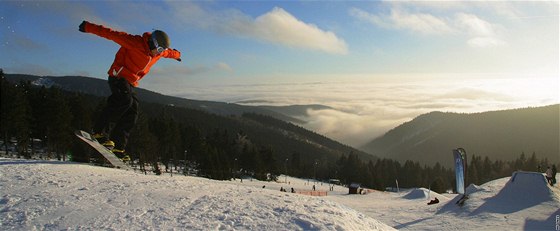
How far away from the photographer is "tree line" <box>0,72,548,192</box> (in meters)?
43.6

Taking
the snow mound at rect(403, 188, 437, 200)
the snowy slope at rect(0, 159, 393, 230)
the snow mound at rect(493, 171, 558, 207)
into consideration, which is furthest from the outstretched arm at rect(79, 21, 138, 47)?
the snow mound at rect(403, 188, 437, 200)

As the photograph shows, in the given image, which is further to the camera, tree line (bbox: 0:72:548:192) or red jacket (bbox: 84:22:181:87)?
tree line (bbox: 0:72:548:192)

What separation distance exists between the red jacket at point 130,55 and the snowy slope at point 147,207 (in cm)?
294

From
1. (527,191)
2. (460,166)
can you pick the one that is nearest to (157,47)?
(460,166)

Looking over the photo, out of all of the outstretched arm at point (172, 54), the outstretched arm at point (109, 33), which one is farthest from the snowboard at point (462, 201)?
the outstretched arm at point (109, 33)

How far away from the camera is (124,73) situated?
8.21 m

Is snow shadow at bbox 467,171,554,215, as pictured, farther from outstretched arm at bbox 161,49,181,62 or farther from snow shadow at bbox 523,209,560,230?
outstretched arm at bbox 161,49,181,62

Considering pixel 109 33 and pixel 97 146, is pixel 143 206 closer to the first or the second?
pixel 97 146

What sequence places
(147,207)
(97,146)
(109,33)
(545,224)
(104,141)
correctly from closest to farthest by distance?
(109,33)
(147,207)
(104,141)
(97,146)
(545,224)

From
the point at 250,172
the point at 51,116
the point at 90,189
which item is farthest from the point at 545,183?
the point at 250,172

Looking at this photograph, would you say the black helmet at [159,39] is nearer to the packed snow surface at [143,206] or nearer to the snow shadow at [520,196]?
the packed snow surface at [143,206]

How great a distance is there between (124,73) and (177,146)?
6978cm

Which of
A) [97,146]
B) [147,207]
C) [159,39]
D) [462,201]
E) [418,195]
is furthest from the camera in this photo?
[418,195]

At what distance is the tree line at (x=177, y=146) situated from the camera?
43.6 meters
